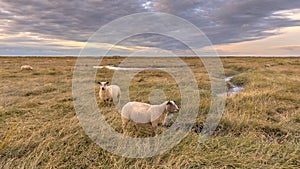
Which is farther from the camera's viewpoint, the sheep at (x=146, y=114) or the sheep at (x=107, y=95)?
the sheep at (x=107, y=95)

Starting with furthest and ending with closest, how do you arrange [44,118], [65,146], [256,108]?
[256,108] → [44,118] → [65,146]

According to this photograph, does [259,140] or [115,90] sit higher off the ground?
[115,90]

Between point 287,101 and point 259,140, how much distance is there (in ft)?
15.7

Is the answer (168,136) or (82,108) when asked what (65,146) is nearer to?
(168,136)

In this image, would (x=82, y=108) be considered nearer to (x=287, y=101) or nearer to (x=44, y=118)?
(x=44, y=118)

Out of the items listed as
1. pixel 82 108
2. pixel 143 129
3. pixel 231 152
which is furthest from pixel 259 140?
pixel 82 108

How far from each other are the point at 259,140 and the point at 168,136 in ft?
6.50

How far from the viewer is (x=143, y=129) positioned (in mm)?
5340

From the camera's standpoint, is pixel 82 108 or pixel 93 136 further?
pixel 82 108

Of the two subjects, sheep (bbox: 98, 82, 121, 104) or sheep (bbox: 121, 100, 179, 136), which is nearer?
sheep (bbox: 121, 100, 179, 136)

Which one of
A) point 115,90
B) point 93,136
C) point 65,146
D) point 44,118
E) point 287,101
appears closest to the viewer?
point 65,146

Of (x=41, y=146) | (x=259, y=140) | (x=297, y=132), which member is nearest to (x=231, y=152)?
(x=259, y=140)

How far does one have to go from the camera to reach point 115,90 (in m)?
9.23

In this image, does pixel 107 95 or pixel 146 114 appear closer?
pixel 146 114
